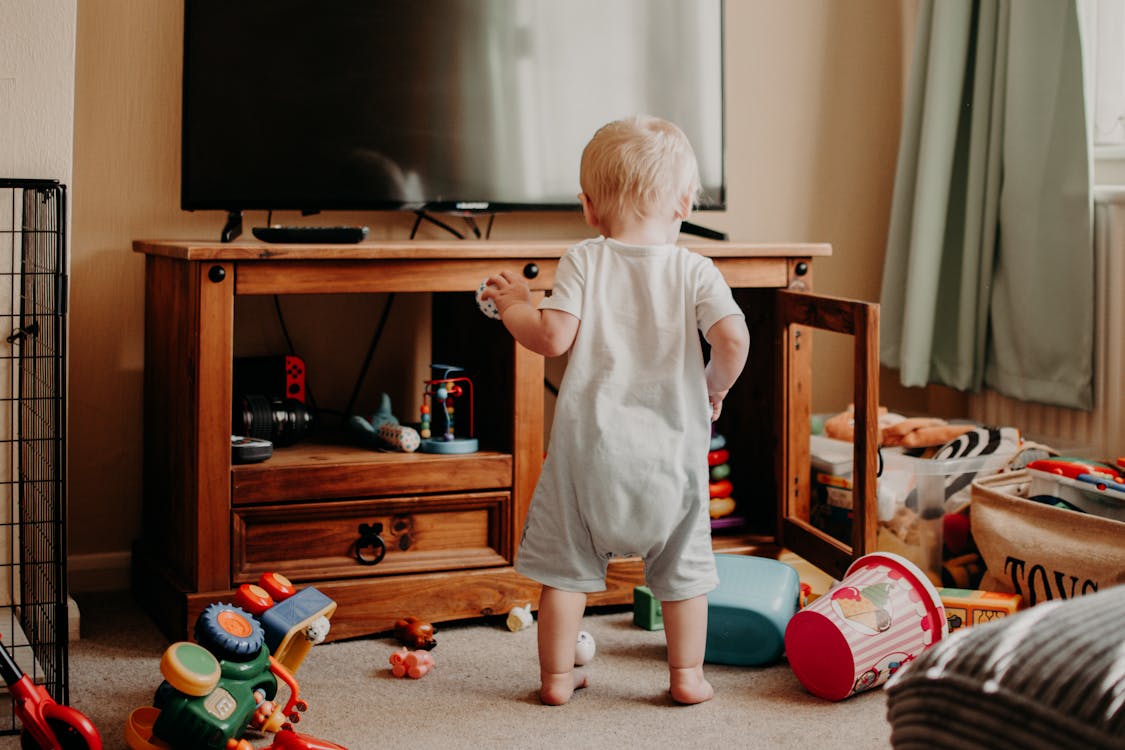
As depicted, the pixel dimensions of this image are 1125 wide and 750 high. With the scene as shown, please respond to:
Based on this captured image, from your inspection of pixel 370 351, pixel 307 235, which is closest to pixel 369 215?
pixel 370 351

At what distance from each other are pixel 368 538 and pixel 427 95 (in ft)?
2.79

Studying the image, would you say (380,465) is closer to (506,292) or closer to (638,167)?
(506,292)

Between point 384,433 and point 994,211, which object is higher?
point 994,211

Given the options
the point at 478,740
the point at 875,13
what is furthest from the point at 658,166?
the point at 875,13

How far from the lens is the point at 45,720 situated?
1.43m

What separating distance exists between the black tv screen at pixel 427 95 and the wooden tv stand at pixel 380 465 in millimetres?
261

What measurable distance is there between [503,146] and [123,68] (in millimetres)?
726

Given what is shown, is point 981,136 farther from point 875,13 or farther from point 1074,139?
point 875,13

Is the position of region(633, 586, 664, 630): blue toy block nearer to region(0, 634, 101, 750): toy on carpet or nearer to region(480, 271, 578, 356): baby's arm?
region(480, 271, 578, 356): baby's arm

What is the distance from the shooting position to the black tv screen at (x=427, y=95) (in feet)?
7.32

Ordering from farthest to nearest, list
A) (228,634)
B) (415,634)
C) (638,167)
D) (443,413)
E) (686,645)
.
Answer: (443,413) < (415,634) < (686,645) < (638,167) < (228,634)

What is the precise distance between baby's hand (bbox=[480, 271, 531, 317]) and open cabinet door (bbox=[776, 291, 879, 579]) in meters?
0.61

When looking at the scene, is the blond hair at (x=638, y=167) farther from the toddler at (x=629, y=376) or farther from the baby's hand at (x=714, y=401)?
the baby's hand at (x=714, y=401)

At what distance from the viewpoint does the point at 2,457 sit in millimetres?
1884
